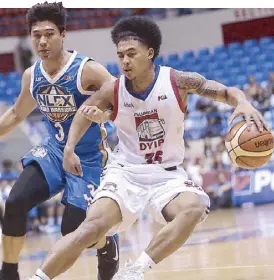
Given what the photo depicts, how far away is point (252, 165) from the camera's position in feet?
15.7

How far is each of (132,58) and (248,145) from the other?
0.94m

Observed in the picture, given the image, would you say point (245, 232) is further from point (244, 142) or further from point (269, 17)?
point (269, 17)

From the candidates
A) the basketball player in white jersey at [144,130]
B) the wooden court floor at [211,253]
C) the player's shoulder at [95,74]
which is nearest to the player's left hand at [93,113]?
the basketball player in white jersey at [144,130]

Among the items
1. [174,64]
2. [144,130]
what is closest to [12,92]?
[174,64]

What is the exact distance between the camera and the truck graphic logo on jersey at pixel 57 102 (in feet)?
18.0

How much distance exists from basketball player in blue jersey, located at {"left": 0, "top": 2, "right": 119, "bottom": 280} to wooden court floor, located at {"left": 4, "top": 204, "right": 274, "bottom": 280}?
41.4 inches

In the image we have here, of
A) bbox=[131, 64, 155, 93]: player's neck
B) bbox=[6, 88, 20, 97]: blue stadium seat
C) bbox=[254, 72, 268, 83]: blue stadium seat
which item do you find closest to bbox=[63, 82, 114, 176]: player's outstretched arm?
bbox=[131, 64, 155, 93]: player's neck

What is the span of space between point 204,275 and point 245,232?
3776 mm

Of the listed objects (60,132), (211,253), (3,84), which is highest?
(3,84)

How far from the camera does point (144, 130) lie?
15.9 feet

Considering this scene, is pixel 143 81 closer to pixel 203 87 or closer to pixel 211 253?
pixel 203 87

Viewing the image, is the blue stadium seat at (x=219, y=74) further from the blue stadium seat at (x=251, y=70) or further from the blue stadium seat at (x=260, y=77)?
the blue stadium seat at (x=260, y=77)

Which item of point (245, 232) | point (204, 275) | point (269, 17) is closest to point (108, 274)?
point (204, 275)

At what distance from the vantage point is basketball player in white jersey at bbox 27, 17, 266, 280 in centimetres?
467
